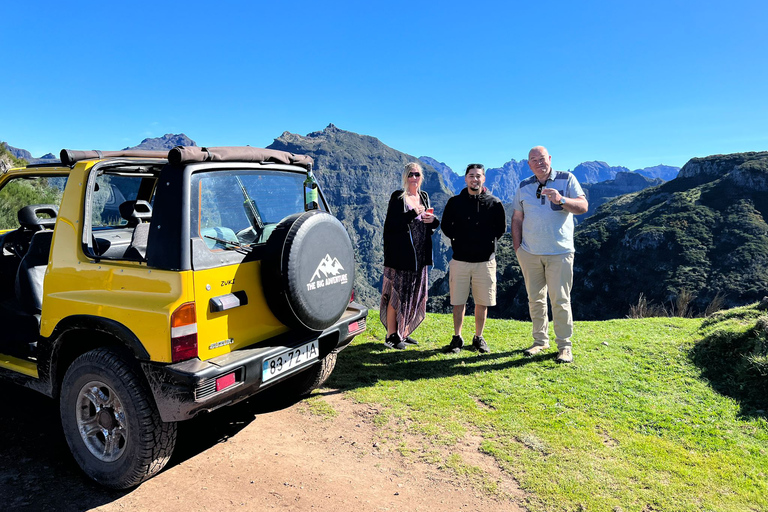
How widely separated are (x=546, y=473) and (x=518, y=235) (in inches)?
118

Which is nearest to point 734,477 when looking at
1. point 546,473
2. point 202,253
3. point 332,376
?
point 546,473

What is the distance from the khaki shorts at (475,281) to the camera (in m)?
5.35

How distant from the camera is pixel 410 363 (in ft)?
17.4

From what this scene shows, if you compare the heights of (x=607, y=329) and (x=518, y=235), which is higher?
(x=518, y=235)

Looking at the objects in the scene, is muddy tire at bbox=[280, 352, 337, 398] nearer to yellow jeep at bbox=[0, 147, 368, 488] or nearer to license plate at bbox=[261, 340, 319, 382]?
yellow jeep at bbox=[0, 147, 368, 488]

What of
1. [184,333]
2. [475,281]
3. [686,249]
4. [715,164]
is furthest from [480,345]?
[715,164]

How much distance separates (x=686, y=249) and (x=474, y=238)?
7936 centimetres

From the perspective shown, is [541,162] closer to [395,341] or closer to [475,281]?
[475,281]

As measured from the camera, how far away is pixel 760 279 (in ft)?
192

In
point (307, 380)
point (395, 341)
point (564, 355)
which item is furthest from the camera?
point (395, 341)

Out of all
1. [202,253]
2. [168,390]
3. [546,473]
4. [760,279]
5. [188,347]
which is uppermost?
[202,253]

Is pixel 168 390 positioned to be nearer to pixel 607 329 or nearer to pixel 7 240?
pixel 7 240

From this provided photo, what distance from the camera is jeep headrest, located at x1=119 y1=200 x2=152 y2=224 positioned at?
434cm

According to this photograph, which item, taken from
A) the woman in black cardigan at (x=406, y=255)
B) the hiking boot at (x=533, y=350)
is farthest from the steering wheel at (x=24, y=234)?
the hiking boot at (x=533, y=350)
